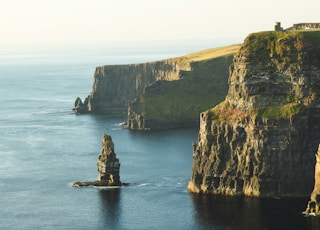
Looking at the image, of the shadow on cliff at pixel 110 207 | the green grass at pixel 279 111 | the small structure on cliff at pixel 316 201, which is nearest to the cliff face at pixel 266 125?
the green grass at pixel 279 111

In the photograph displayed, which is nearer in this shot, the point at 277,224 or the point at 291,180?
the point at 277,224

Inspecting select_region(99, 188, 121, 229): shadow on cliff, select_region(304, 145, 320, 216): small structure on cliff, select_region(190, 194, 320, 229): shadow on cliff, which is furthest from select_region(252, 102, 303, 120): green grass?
select_region(99, 188, 121, 229): shadow on cliff

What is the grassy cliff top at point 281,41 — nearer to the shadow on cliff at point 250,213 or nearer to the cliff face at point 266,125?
the cliff face at point 266,125

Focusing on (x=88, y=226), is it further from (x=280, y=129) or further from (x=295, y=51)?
(x=295, y=51)

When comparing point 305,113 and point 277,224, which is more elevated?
point 305,113

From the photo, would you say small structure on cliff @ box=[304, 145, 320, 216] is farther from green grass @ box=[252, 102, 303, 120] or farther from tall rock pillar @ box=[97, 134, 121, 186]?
tall rock pillar @ box=[97, 134, 121, 186]

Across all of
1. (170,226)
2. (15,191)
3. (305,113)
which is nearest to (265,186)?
(305,113)
